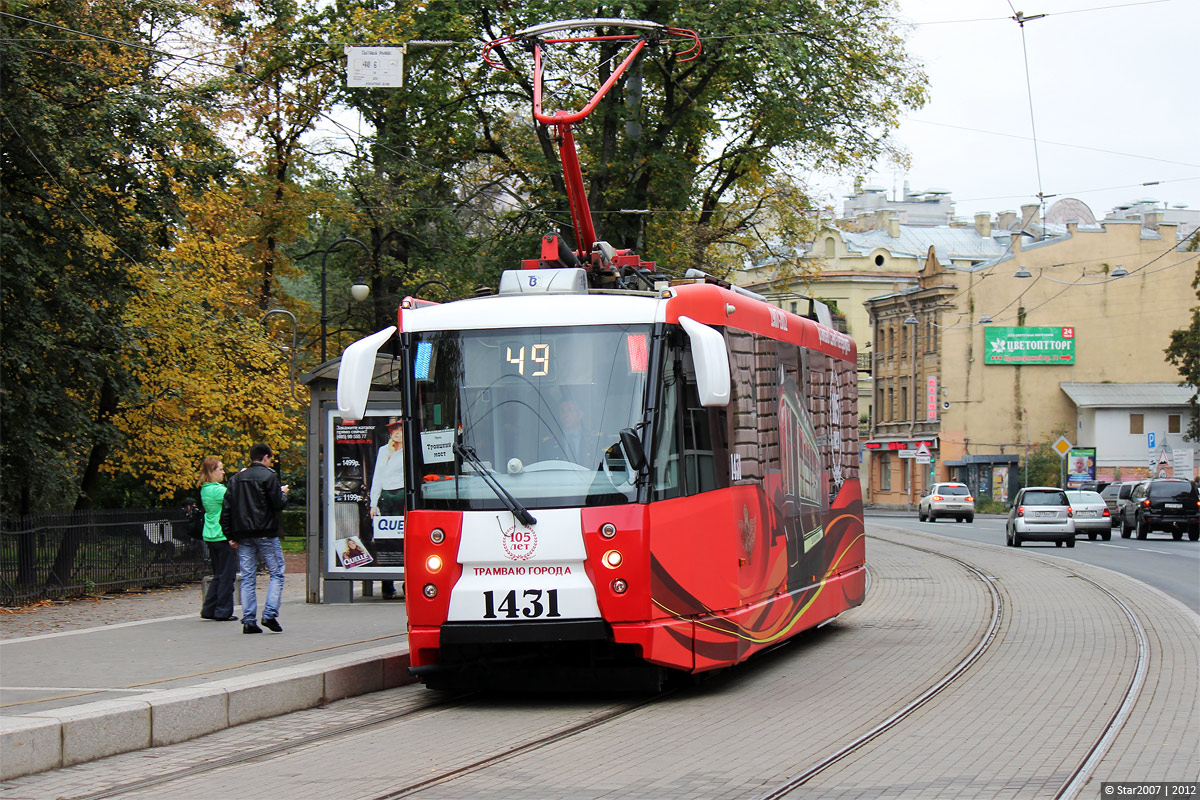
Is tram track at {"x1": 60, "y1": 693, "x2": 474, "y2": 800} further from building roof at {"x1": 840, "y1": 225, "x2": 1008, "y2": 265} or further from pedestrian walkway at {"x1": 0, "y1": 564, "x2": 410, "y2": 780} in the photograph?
building roof at {"x1": 840, "y1": 225, "x2": 1008, "y2": 265}

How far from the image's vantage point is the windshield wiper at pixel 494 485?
10.1 metres

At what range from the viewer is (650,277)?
42.3ft

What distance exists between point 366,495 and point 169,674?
5.95 m

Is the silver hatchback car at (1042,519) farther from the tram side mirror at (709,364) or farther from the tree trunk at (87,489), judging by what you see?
the tram side mirror at (709,364)

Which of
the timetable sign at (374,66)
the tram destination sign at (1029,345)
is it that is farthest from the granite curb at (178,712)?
the tram destination sign at (1029,345)

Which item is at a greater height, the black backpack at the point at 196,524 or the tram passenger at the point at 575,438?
the tram passenger at the point at 575,438

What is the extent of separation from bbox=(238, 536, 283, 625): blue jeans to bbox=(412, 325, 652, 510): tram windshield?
3.76 meters

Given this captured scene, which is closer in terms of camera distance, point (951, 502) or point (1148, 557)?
point (1148, 557)

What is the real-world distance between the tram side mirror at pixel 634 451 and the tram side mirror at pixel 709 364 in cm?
56

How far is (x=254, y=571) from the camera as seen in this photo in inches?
557

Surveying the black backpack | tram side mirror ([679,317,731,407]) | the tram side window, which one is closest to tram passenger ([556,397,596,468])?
the tram side window

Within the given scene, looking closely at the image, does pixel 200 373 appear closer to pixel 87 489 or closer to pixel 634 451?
pixel 87 489

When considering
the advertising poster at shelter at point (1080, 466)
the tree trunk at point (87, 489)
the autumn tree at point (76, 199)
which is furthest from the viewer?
the advertising poster at shelter at point (1080, 466)

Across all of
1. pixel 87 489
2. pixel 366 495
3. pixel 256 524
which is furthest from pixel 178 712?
pixel 87 489
